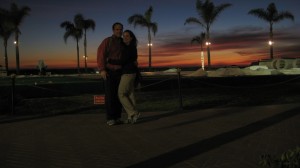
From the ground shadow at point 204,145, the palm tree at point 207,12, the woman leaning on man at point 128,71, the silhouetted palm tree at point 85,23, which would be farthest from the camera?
the silhouetted palm tree at point 85,23

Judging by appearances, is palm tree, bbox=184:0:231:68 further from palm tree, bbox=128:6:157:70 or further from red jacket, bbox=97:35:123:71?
red jacket, bbox=97:35:123:71

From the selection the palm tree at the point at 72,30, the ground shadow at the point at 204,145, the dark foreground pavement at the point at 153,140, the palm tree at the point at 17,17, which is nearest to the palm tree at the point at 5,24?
the palm tree at the point at 17,17

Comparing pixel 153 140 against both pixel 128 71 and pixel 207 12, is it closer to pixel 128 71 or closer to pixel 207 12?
pixel 128 71

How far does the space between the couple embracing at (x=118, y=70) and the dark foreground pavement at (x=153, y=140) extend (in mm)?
365

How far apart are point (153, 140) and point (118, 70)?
2148 millimetres

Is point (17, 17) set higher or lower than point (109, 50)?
higher

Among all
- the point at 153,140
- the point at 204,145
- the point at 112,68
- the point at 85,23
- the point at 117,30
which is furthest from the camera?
the point at 85,23

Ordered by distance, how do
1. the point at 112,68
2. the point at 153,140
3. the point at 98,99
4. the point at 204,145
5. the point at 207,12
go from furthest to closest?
the point at 207,12, the point at 98,99, the point at 112,68, the point at 153,140, the point at 204,145

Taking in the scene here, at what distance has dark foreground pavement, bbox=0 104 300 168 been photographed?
5.24 meters

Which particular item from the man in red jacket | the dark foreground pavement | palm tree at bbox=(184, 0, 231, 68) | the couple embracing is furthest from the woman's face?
palm tree at bbox=(184, 0, 231, 68)

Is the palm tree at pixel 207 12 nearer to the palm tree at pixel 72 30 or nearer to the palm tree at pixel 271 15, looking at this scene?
the palm tree at pixel 271 15

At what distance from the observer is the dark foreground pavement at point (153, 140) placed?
17.2ft

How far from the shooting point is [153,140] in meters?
6.62

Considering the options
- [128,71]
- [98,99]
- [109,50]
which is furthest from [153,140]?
[98,99]
